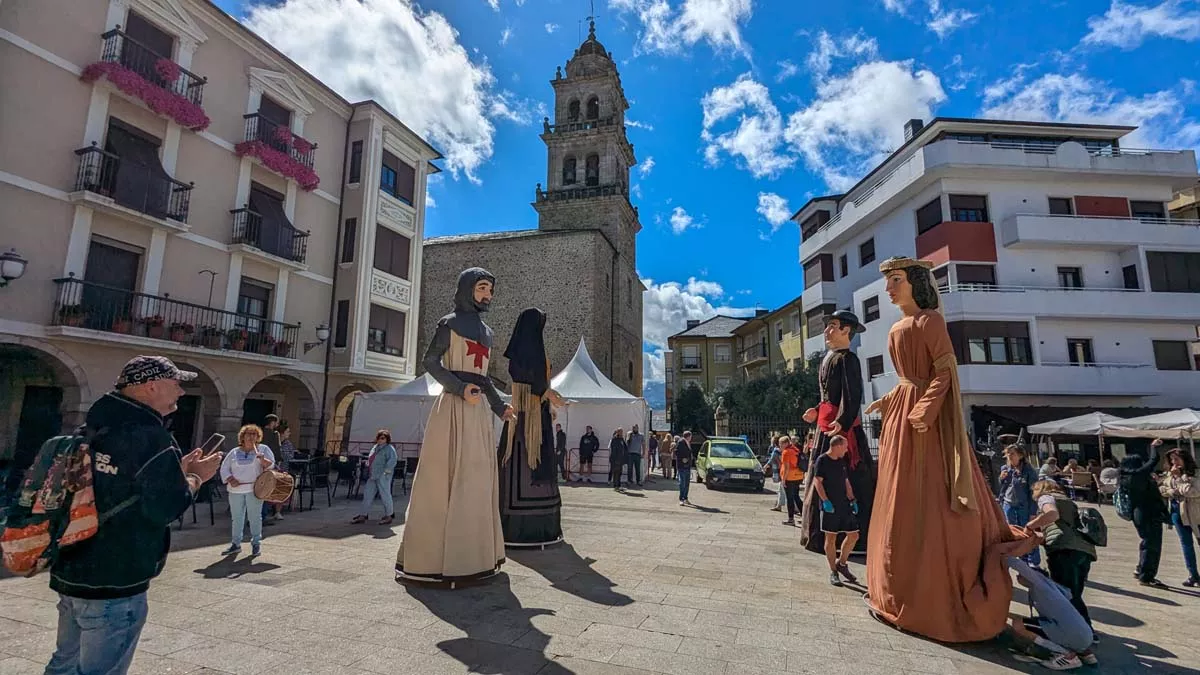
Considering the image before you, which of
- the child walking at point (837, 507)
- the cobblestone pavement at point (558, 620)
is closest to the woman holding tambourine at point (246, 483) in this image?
the cobblestone pavement at point (558, 620)

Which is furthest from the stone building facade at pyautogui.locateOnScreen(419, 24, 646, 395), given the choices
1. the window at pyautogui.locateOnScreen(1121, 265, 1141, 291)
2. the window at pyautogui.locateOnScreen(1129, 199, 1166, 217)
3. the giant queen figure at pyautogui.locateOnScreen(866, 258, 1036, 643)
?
the giant queen figure at pyautogui.locateOnScreen(866, 258, 1036, 643)

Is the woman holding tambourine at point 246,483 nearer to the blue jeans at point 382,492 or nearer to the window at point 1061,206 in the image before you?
the blue jeans at point 382,492

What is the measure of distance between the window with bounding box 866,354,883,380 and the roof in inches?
932

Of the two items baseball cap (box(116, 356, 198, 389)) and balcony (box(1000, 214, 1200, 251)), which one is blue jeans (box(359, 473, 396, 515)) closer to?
baseball cap (box(116, 356, 198, 389))

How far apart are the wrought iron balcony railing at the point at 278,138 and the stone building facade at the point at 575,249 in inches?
584

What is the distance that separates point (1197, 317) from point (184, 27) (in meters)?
35.1

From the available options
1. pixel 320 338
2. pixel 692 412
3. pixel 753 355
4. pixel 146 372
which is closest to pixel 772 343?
pixel 753 355

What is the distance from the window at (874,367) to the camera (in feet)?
79.0

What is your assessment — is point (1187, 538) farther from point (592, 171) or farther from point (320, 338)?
point (592, 171)

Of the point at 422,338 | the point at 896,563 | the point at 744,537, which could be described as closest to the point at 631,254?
the point at 422,338

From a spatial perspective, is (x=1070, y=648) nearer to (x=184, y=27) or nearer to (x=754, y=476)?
(x=754, y=476)

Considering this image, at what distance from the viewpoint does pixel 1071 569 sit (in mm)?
4105

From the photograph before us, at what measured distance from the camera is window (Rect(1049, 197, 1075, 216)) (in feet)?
74.4

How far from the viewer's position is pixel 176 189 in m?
13.7
